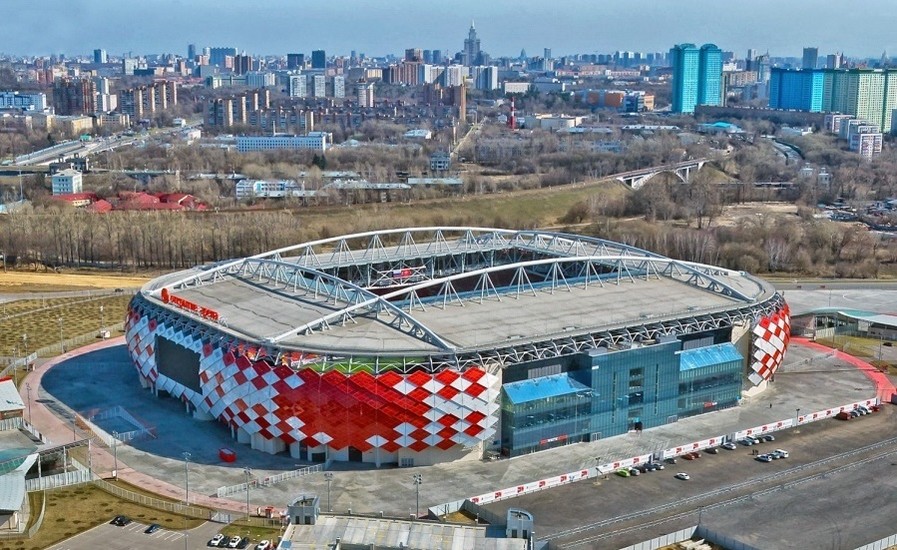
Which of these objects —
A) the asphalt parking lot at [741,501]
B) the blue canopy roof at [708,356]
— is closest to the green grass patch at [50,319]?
the asphalt parking lot at [741,501]

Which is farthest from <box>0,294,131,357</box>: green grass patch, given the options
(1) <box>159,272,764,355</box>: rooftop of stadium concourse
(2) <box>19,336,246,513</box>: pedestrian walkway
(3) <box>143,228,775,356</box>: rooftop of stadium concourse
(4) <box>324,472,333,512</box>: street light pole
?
(4) <box>324,472,333,512</box>: street light pole

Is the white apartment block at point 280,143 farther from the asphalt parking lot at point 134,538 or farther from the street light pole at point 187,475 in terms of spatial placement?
the asphalt parking lot at point 134,538

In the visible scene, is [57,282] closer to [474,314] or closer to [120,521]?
[474,314]

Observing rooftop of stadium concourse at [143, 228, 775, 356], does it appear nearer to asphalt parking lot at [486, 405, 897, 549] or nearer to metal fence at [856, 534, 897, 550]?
asphalt parking lot at [486, 405, 897, 549]

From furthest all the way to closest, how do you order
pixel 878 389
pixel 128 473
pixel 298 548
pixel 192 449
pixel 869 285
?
pixel 869 285, pixel 878 389, pixel 192 449, pixel 128 473, pixel 298 548

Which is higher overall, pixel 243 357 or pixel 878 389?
pixel 243 357

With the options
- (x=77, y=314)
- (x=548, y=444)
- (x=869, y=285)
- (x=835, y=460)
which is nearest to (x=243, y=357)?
(x=548, y=444)

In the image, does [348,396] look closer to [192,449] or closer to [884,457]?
[192,449]
